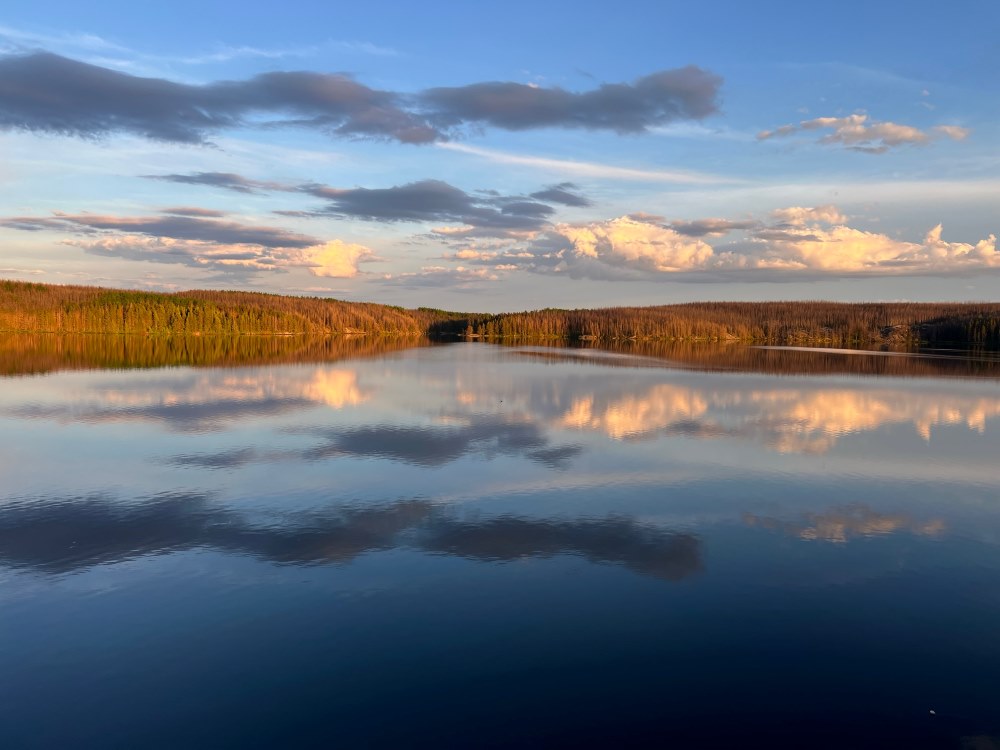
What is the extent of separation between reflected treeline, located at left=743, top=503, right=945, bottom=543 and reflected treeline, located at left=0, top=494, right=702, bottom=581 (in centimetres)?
148

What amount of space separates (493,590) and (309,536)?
2719 millimetres

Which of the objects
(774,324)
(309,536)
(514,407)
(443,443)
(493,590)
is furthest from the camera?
(774,324)

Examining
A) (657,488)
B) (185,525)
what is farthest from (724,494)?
(185,525)

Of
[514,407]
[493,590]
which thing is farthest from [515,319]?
[493,590]

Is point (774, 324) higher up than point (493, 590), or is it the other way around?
point (774, 324)

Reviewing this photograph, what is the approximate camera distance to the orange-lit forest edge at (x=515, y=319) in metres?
72.5

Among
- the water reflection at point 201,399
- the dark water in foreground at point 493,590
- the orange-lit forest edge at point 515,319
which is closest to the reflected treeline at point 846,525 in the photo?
the dark water in foreground at point 493,590

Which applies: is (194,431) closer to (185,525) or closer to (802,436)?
(185,525)

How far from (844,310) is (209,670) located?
4524 inches

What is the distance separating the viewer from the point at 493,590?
22.6ft

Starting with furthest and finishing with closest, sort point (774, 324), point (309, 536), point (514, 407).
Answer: point (774, 324), point (514, 407), point (309, 536)

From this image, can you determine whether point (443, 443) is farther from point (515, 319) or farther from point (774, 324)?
point (774, 324)

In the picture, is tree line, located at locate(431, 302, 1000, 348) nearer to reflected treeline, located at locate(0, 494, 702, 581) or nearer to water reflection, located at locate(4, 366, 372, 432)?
water reflection, located at locate(4, 366, 372, 432)

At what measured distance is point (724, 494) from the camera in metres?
10.8
